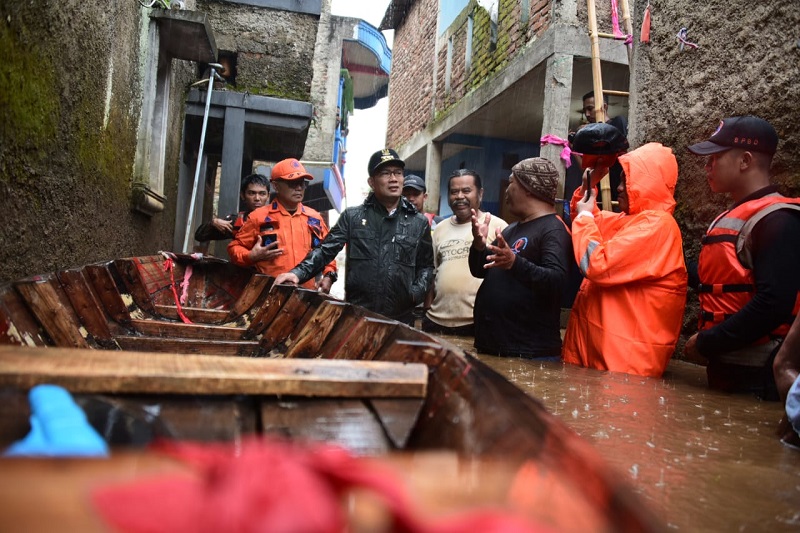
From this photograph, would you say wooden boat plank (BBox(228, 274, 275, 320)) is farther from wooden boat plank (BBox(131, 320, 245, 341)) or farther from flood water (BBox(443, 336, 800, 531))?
flood water (BBox(443, 336, 800, 531))

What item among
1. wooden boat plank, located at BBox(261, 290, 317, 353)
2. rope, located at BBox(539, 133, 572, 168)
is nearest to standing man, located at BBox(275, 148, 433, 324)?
wooden boat plank, located at BBox(261, 290, 317, 353)

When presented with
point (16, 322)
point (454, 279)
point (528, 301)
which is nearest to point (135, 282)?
point (16, 322)

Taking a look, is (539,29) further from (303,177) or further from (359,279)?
(359,279)

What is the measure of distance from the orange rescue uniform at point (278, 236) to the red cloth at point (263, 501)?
3976 mm

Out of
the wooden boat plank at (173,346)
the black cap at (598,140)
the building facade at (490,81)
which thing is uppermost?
the building facade at (490,81)

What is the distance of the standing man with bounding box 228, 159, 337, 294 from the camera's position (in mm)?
4742

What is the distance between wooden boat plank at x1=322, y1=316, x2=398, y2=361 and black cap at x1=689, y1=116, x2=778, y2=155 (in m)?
2.02

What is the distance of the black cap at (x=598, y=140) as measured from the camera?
3.80 metres

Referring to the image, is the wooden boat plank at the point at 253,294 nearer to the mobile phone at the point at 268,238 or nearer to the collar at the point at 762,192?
the mobile phone at the point at 268,238

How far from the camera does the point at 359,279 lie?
159 inches

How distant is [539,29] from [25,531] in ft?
27.2

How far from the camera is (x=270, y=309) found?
368 centimetres

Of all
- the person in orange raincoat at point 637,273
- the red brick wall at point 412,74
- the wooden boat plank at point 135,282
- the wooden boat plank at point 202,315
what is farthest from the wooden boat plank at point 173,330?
the red brick wall at point 412,74

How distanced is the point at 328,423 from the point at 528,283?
2197 millimetres
